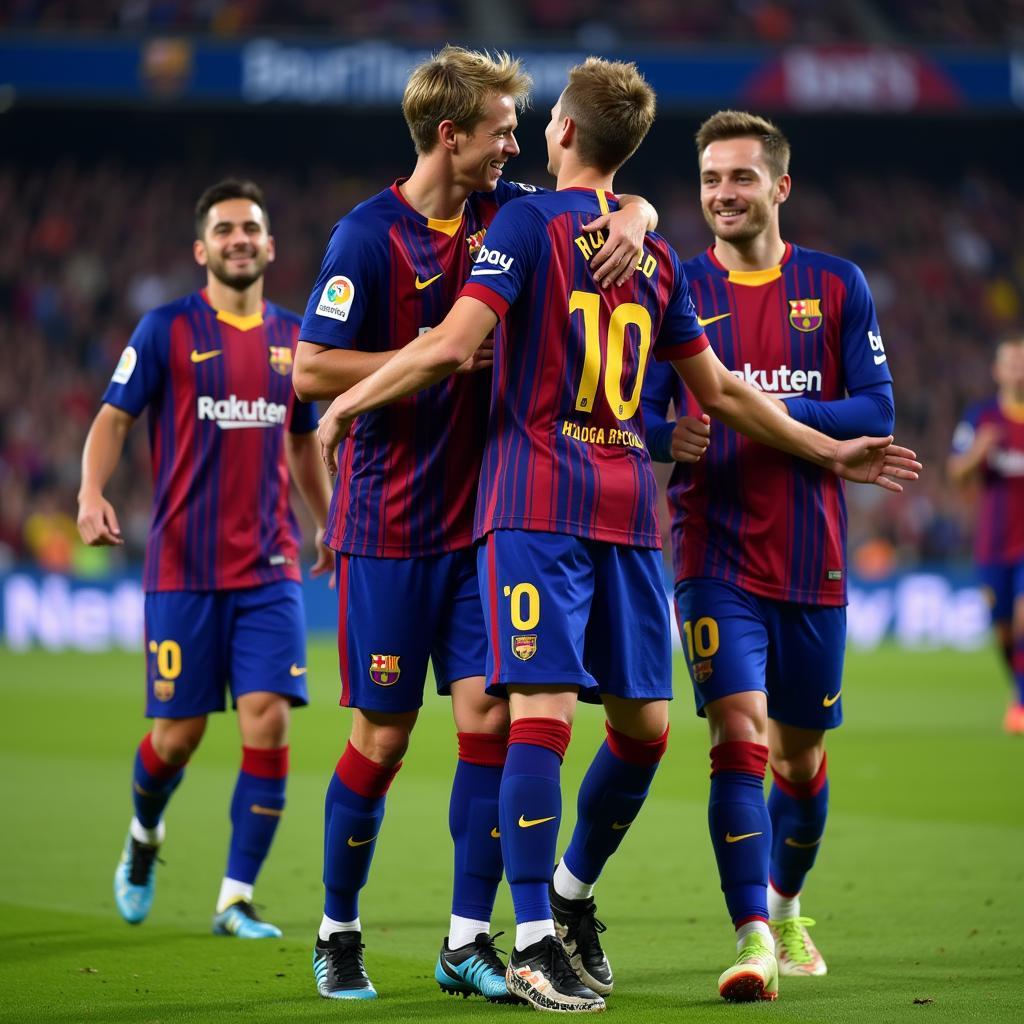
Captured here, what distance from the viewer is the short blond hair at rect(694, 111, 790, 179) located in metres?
4.98

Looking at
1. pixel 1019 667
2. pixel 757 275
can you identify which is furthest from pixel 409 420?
pixel 1019 667

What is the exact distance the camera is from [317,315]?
4.36m

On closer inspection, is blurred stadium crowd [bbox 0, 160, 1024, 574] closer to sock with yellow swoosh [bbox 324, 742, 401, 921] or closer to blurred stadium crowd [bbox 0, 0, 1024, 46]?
blurred stadium crowd [bbox 0, 0, 1024, 46]

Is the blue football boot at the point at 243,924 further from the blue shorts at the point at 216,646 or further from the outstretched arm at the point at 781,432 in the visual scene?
the outstretched arm at the point at 781,432

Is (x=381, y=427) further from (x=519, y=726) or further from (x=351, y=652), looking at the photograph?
(x=519, y=726)

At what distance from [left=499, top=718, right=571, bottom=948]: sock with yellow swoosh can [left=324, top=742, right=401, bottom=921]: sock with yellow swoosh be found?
2.00ft

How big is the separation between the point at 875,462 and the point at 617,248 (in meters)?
1.06

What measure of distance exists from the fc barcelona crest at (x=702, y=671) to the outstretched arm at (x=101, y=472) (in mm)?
2160

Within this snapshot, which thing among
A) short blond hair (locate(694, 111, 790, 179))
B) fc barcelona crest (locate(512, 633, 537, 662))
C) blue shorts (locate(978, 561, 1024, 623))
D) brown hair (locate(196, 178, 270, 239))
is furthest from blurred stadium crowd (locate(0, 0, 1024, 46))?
fc barcelona crest (locate(512, 633, 537, 662))

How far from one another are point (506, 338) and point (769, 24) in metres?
25.2

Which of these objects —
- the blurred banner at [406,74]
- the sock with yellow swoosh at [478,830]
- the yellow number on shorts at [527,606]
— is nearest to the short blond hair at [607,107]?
the yellow number on shorts at [527,606]

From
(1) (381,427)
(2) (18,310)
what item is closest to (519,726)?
(1) (381,427)

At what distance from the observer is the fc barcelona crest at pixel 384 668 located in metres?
4.46

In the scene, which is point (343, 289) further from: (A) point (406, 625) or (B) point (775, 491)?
(B) point (775, 491)
